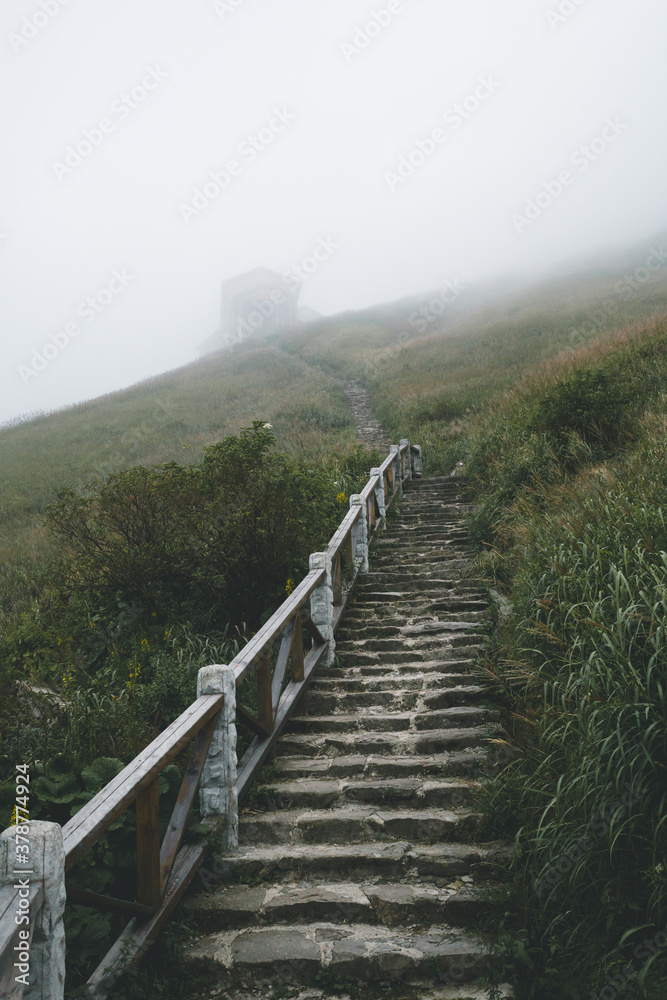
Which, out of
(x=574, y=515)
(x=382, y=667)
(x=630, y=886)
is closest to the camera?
(x=630, y=886)

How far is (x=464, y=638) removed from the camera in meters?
7.08

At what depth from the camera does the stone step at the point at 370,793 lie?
4668mm

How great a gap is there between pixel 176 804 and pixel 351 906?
1173 mm

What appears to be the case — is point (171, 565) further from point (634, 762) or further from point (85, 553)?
point (634, 762)

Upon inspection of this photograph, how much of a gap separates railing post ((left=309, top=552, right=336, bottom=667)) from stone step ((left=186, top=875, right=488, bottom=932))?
3232mm

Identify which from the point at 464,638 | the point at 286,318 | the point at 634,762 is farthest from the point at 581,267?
the point at 634,762

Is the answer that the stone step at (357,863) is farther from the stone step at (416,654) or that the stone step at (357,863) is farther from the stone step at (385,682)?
the stone step at (416,654)

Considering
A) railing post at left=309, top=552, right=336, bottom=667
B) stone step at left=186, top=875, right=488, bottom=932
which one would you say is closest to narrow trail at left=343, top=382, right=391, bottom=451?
railing post at left=309, top=552, right=336, bottom=667

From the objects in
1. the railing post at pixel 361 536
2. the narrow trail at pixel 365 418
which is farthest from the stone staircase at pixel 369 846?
the narrow trail at pixel 365 418

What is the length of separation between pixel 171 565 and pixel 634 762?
5605mm

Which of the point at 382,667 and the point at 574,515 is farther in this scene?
the point at 382,667

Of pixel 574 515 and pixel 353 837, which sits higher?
pixel 574 515

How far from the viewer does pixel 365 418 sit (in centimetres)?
2311

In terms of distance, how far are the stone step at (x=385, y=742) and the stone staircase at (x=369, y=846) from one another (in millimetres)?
13
